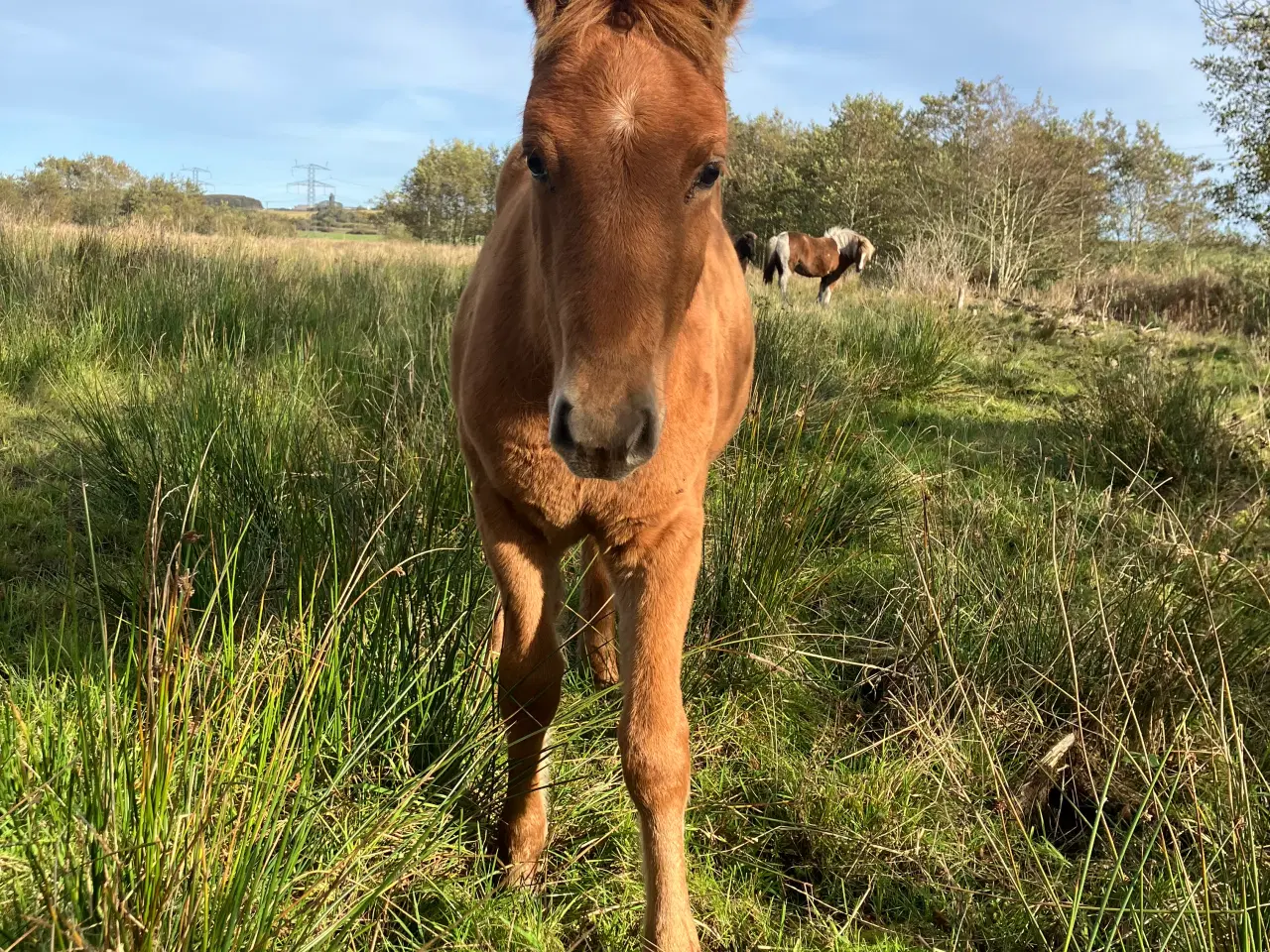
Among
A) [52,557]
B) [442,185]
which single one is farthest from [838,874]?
[442,185]

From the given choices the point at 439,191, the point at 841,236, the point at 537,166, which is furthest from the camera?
the point at 439,191

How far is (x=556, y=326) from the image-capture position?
5.71 feet

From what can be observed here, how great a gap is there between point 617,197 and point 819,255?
63.9 feet

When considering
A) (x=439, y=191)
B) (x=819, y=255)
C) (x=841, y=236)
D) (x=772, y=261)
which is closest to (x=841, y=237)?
(x=841, y=236)

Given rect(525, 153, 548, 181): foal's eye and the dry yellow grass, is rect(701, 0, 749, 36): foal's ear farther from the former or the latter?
the dry yellow grass

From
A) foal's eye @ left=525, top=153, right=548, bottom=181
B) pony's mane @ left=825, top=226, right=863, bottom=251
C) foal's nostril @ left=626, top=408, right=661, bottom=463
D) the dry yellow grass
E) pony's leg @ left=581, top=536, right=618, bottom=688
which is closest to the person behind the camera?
foal's nostril @ left=626, top=408, right=661, bottom=463

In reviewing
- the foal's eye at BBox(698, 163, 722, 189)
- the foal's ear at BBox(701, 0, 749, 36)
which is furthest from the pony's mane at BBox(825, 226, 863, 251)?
the foal's eye at BBox(698, 163, 722, 189)

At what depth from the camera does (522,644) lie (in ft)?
7.20

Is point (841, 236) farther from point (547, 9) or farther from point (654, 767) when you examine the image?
point (654, 767)

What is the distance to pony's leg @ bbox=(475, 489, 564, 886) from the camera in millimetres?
2113

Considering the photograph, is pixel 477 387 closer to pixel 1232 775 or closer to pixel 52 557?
pixel 1232 775

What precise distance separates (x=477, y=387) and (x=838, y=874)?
5.91ft

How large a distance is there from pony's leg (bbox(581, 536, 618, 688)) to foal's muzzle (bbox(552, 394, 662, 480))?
132 cm

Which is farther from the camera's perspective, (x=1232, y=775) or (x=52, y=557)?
(x=52, y=557)
